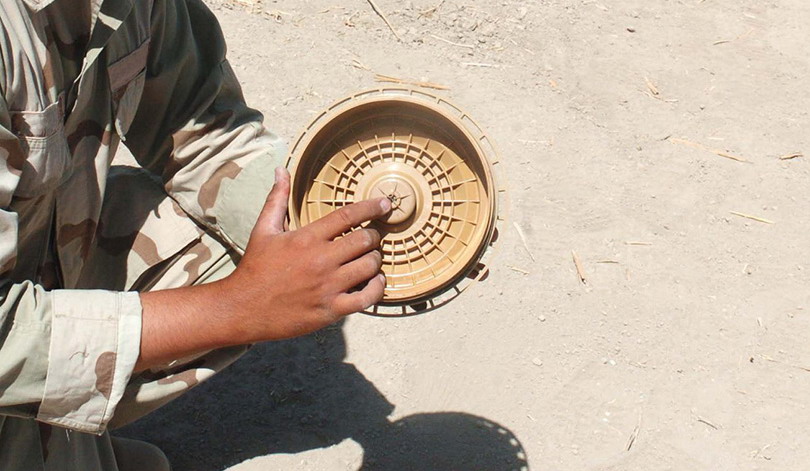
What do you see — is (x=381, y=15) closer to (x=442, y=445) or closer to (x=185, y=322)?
(x=442, y=445)

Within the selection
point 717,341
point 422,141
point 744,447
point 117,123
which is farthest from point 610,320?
point 117,123

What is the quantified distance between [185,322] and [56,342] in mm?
245

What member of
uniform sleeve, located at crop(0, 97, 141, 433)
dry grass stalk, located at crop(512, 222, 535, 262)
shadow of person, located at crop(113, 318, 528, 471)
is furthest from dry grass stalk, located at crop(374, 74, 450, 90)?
uniform sleeve, located at crop(0, 97, 141, 433)

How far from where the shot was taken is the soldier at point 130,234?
1795 millimetres

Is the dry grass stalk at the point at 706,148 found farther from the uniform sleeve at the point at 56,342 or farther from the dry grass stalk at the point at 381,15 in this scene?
the uniform sleeve at the point at 56,342

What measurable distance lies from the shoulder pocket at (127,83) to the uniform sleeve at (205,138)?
0.14m

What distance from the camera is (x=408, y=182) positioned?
222 cm

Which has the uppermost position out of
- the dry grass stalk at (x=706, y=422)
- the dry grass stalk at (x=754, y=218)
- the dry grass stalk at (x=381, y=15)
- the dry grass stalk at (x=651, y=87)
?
the dry grass stalk at (x=381, y=15)

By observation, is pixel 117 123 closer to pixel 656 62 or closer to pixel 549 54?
pixel 549 54

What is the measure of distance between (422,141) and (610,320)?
125 cm

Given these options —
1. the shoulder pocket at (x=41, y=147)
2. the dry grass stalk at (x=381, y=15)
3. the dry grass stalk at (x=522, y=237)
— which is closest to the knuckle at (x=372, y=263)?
the shoulder pocket at (x=41, y=147)

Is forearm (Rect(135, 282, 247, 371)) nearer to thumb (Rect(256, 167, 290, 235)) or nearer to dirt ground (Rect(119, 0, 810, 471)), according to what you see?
thumb (Rect(256, 167, 290, 235))

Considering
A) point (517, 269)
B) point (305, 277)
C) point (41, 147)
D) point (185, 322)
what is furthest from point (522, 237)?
point (41, 147)

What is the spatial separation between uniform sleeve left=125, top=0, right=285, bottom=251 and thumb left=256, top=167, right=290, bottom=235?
35 cm
